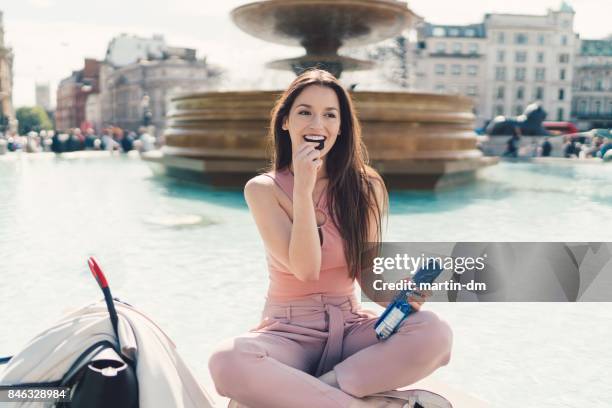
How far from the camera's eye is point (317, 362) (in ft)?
6.45

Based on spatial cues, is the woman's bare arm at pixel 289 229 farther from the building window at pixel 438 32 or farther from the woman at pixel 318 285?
the building window at pixel 438 32

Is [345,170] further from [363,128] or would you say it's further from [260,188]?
[363,128]

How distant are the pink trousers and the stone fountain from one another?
5.66 metres

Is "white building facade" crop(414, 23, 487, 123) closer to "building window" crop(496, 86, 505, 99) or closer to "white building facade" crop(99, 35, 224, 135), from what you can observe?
"building window" crop(496, 86, 505, 99)

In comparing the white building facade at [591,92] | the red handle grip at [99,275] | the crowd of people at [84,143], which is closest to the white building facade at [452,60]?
the white building facade at [591,92]

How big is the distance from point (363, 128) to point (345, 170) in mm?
6344

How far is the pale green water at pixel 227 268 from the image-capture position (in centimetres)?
261

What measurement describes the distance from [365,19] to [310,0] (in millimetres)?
1296

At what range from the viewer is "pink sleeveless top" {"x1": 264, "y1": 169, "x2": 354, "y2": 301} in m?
2.02

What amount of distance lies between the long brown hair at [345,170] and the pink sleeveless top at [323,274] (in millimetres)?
25

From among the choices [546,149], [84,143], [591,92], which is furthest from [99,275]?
[591,92]

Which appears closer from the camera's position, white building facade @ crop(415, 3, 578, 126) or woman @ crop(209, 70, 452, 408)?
woman @ crop(209, 70, 452, 408)

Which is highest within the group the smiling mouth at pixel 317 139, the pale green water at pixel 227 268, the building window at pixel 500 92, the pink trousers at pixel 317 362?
the building window at pixel 500 92

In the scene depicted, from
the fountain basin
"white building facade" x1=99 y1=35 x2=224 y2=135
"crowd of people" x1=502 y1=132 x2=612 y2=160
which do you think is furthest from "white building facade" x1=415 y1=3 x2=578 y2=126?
the fountain basin
